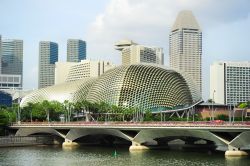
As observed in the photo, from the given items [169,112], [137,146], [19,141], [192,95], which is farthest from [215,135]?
[192,95]

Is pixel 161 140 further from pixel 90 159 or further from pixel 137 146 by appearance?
pixel 90 159

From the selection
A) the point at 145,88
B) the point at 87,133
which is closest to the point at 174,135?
the point at 87,133

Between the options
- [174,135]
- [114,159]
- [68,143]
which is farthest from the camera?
[68,143]

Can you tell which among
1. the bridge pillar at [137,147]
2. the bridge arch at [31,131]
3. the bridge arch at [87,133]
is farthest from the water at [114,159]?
the bridge arch at [31,131]

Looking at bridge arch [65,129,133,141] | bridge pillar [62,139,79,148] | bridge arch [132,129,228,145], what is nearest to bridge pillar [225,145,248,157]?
bridge arch [132,129,228,145]

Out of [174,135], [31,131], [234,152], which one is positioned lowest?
[234,152]

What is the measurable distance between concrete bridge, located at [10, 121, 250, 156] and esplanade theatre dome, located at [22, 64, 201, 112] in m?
40.4

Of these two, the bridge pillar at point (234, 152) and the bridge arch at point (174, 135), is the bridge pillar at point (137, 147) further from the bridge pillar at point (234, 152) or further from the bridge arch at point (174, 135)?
the bridge pillar at point (234, 152)

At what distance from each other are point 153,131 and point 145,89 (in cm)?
6738

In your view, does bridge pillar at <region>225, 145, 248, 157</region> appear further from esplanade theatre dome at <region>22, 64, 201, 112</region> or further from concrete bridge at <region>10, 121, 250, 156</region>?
esplanade theatre dome at <region>22, 64, 201, 112</region>

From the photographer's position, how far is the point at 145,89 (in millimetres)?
164750

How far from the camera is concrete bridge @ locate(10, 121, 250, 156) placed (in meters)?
85.6

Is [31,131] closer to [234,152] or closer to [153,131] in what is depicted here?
[153,131]

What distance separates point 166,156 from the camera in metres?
88.3
